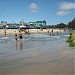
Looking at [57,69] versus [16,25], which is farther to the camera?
[16,25]

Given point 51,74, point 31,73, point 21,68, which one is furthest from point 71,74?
point 21,68

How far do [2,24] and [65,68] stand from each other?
492 ft

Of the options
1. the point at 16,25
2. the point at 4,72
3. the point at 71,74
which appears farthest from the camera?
the point at 16,25

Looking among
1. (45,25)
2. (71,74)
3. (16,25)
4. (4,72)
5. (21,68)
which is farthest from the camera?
(45,25)

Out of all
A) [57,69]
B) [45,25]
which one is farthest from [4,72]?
[45,25]

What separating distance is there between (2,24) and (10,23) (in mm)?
6896

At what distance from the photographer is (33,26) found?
529 feet

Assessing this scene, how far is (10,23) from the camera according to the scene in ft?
531

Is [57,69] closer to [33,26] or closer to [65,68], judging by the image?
[65,68]

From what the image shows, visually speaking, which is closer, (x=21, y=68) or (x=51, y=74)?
(x=51, y=74)

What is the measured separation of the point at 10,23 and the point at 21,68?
154 m

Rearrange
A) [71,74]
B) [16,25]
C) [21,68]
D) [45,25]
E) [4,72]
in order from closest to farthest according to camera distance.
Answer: [71,74] < [4,72] < [21,68] < [16,25] < [45,25]

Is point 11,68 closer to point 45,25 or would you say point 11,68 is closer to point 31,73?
point 31,73

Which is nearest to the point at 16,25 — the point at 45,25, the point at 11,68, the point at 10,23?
the point at 10,23
